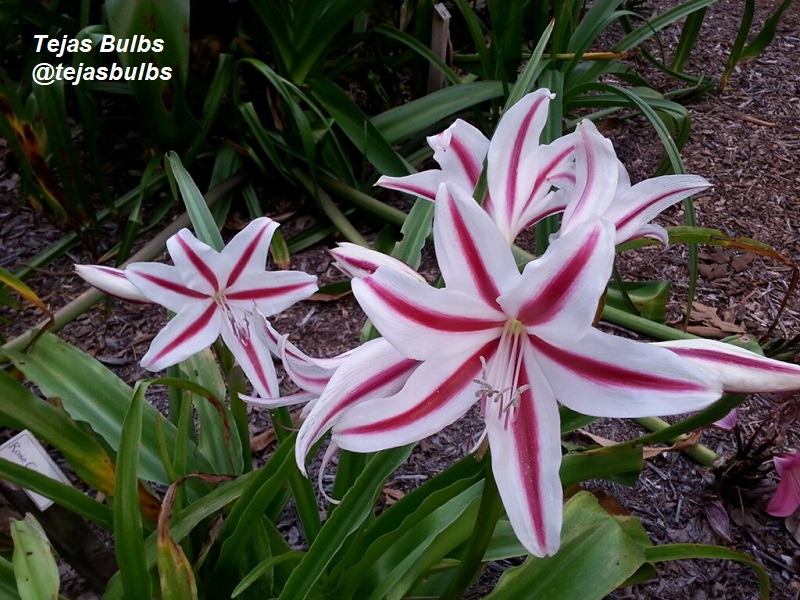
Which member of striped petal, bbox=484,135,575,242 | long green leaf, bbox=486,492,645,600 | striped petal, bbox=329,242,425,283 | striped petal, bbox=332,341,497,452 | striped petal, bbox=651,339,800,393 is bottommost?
long green leaf, bbox=486,492,645,600

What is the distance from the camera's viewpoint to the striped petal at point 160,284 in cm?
89

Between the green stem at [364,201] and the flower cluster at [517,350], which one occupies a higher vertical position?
the flower cluster at [517,350]

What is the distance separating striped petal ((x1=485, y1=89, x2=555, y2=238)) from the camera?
2.06 feet

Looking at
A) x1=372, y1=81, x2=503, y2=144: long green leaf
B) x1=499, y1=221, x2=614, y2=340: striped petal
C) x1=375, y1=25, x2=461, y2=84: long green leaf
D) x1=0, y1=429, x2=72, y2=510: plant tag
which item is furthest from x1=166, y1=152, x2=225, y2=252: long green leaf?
x1=375, y1=25, x2=461, y2=84: long green leaf

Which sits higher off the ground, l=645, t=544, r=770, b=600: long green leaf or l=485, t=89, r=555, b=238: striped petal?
l=485, t=89, r=555, b=238: striped petal

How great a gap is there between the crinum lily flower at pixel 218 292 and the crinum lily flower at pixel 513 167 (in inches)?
11.3

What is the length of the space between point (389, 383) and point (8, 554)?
939 mm

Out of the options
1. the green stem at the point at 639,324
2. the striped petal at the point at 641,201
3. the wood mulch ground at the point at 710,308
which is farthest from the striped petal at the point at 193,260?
the green stem at the point at 639,324

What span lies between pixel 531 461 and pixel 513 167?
0.97 ft

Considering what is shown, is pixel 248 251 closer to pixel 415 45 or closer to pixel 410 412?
pixel 410 412

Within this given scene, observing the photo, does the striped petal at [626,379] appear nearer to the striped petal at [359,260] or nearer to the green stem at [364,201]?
the striped petal at [359,260]

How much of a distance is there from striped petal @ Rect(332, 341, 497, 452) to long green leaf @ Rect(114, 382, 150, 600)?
0.40m

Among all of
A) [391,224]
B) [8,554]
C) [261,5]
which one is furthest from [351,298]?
[8,554]

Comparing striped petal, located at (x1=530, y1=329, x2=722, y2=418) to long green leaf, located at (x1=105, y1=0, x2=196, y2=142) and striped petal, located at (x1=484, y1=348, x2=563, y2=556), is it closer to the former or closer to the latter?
striped petal, located at (x1=484, y1=348, x2=563, y2=556)
